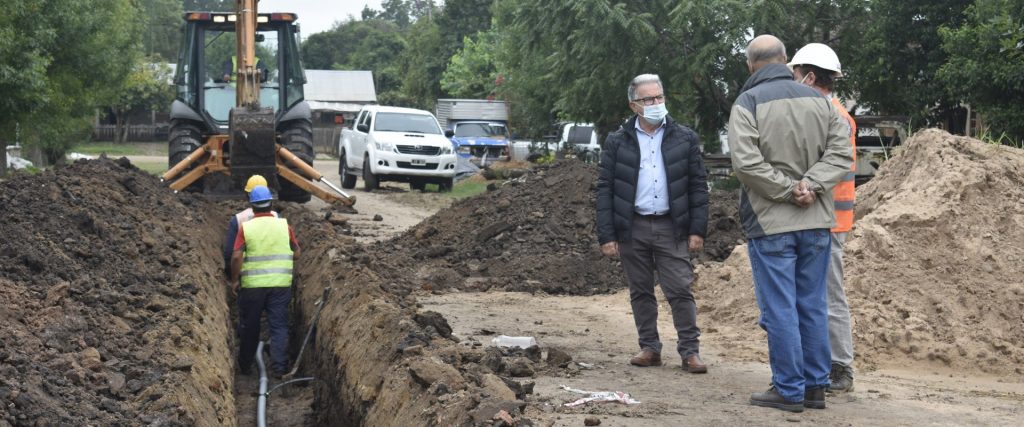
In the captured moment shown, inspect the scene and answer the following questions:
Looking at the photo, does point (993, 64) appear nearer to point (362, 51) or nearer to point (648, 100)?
point (648, 100)

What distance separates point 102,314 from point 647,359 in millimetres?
3417

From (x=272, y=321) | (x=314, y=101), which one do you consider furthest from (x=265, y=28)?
(x=314, y=101)

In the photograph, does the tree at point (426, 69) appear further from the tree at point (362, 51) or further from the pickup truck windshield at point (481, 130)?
the pickup truck windshield at point (481, 130)

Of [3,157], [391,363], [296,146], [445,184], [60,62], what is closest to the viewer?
[391,363]

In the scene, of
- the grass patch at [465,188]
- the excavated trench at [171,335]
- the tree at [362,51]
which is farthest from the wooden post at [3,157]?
the tree at [362,51]

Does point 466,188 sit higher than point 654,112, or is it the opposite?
point 654,112

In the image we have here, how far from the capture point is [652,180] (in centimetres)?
783

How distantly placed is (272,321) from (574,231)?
16.2ft

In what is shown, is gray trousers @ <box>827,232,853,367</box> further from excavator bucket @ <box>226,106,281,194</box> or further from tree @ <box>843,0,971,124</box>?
tree @ <box>843,0,971,124</box>

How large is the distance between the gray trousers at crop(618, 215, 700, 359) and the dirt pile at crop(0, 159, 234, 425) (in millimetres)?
2661

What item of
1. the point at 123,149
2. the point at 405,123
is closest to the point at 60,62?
the point at 405,123

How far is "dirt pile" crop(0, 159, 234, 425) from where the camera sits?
5.80m

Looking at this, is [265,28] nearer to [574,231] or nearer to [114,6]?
[574,231]

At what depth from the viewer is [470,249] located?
15.0 metres
